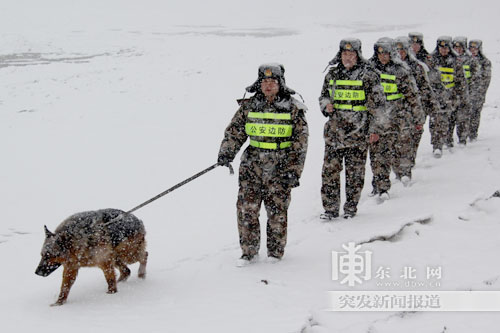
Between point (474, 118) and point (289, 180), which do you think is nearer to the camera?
point (289, 180)

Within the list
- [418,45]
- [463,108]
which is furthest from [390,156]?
[463,108]

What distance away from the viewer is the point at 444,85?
11.2 meters

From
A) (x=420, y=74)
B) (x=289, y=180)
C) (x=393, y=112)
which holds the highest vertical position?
(x=420, y=74)

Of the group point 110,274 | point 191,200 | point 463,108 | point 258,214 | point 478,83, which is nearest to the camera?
point 110,274

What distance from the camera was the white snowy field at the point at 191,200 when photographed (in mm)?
4816

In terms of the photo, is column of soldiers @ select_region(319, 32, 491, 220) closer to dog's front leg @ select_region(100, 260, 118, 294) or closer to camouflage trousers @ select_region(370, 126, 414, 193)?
camouflage trousers @ select_region(370, 126, 414, 193)

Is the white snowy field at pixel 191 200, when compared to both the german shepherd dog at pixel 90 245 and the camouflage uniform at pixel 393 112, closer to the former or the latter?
the german shepherd dog at pixel 90 245

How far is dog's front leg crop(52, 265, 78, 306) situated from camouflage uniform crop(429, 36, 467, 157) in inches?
333

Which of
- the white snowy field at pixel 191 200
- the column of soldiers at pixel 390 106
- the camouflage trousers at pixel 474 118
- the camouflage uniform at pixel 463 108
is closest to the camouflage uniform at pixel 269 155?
the white snowy field at pixel 191 200

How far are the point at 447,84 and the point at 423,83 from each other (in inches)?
82.6

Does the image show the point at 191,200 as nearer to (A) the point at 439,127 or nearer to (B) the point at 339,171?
(B) the point at 339,171

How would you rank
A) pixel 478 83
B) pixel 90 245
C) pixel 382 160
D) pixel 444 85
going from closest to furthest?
1. pixel 90 245
2. pixel 382 160
3. pixel 444 85
4. pixel 478 83

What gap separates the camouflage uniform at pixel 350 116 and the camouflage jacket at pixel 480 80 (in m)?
5.95

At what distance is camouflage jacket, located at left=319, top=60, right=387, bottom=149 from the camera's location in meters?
7.20
